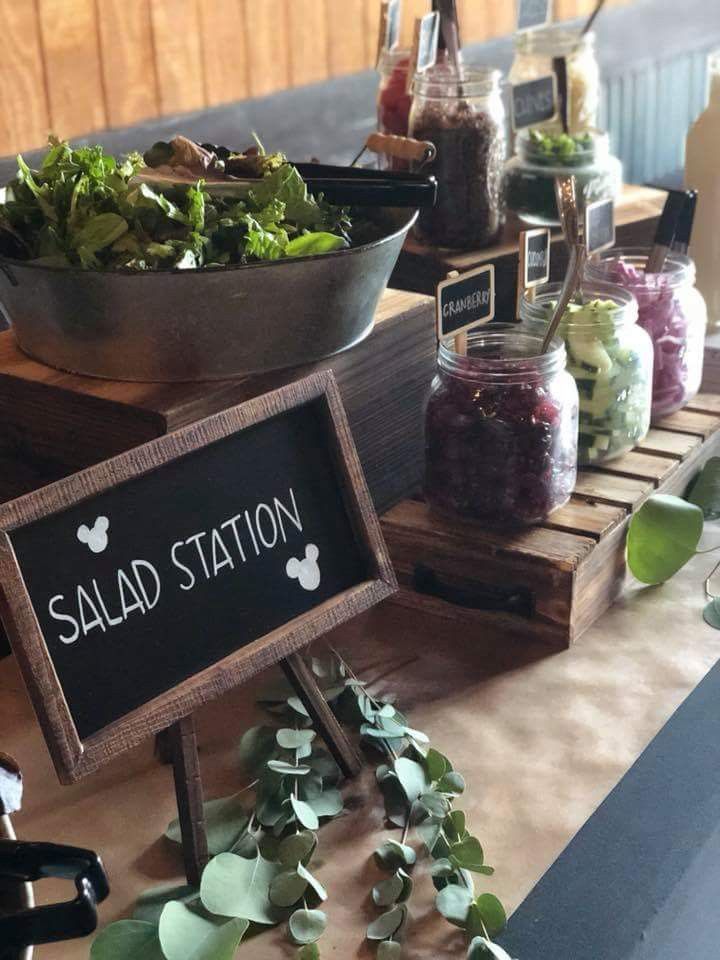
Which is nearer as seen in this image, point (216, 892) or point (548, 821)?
point (216, 892)

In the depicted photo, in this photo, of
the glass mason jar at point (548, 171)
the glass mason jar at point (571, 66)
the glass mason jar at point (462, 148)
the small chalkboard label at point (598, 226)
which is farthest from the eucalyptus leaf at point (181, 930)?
the glass mason jar at point (571, 66)

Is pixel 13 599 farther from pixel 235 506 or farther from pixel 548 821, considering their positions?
pixel 548 821

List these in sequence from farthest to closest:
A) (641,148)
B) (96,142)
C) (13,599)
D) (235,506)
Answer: (641,148) < (96,142) < (235,506) < (13,599)

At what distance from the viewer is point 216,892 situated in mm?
794

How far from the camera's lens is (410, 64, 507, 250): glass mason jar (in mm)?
1450

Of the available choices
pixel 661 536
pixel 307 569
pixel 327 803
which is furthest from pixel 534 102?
pixel 327 803

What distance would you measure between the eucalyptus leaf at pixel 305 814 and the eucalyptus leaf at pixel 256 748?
7 centimetres

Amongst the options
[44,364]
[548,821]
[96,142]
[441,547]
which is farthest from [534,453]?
[96,142]

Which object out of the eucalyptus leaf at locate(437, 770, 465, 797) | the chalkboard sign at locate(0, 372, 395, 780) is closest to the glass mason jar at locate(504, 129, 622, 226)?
the chalkboard sign at locate(0, 372, 395, 780)

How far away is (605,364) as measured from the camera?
125cm

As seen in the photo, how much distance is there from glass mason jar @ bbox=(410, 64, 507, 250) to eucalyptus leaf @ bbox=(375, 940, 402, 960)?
98cm

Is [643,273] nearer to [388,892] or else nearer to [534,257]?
[534,257]

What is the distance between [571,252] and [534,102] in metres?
0.55

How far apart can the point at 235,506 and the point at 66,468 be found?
27cm
